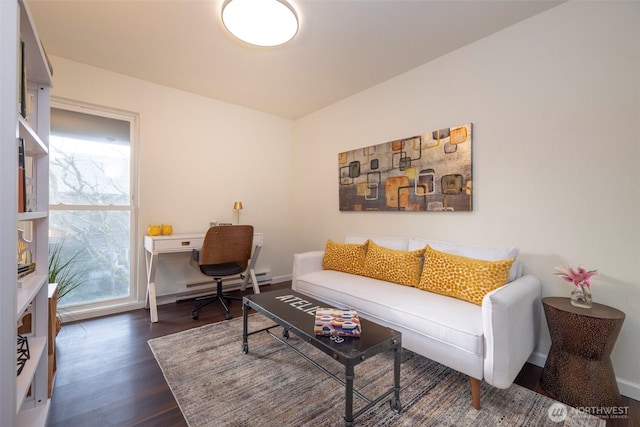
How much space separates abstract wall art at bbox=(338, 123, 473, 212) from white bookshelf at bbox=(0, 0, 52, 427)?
2541 mm

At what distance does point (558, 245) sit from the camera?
186 centimetres

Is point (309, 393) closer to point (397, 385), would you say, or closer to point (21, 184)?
point (397, 385)

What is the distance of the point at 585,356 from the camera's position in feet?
4.89

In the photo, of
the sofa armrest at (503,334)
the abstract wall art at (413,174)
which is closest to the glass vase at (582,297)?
the sofa armrest at (503,334)

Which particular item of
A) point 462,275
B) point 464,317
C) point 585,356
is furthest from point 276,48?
point 585,356

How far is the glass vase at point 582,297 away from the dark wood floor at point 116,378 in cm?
56

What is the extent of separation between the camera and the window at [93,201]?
8.52ft

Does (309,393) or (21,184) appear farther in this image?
(309,393)

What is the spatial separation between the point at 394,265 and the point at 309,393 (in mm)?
1215

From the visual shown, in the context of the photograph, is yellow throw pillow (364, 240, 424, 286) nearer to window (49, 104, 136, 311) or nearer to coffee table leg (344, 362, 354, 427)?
coffee table leg (344, 362, 354, 427)

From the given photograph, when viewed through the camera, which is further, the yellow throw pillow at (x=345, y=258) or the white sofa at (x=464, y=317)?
the yellow throw pillow at (x=345, y=258)

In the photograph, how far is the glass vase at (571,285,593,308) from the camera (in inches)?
62.1

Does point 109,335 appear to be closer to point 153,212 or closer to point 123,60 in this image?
point 153,212

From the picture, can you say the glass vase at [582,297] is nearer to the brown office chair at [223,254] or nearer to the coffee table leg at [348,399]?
the coffee table leg at [348,399]
